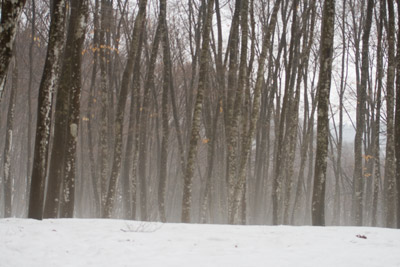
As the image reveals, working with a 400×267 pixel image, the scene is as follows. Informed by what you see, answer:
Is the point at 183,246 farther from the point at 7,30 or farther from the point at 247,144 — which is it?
the point at 247,144

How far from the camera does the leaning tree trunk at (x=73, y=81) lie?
364 inches

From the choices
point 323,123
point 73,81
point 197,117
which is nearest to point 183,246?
point 73,81

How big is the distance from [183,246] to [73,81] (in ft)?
16.9

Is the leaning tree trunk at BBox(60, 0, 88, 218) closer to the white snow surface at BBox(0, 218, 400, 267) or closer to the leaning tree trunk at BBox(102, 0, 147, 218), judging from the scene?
the white snow surface at BBox(0, 218, 400, 267)

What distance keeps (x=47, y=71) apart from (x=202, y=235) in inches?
177

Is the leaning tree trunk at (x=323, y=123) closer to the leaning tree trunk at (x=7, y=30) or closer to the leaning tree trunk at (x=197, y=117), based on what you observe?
the leaning tree trunk at (x=197, y=117)

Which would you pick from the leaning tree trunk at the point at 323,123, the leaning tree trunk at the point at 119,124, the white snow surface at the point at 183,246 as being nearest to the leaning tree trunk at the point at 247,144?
the leaning tree trunk at the point at 323,123

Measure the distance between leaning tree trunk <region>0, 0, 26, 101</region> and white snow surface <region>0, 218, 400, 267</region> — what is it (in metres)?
2.50

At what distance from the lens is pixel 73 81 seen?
9.39 meters

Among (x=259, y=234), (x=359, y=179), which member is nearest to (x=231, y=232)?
(x=259, y=234)

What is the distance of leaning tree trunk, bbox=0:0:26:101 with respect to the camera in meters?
5.88

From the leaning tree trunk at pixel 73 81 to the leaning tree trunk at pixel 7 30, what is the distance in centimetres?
303

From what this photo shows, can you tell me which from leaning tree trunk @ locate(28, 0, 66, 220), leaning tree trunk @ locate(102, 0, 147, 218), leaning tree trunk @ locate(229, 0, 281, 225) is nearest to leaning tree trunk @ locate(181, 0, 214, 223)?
leaning tree trunk @ locate(229, 0, 281, 225)

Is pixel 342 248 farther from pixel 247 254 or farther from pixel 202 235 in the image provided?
pixel 202 235
